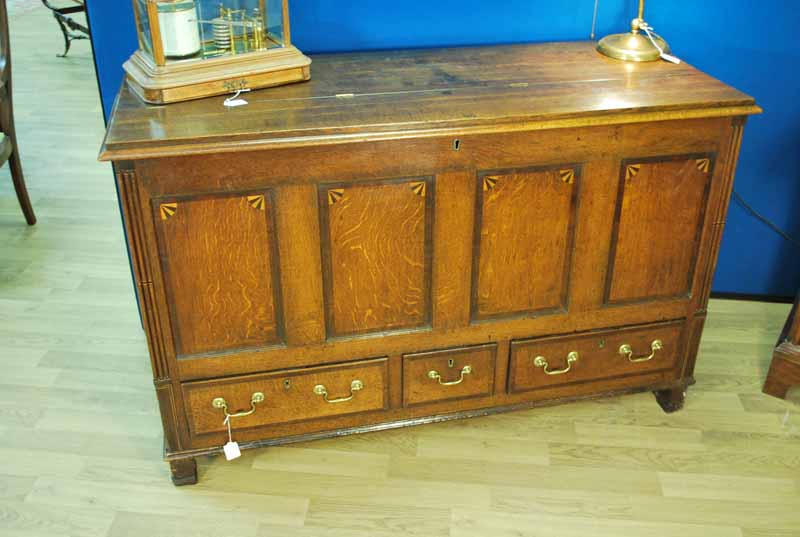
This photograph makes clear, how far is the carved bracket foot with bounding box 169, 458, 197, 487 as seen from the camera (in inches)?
79.2

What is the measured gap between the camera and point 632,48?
209 centimetres

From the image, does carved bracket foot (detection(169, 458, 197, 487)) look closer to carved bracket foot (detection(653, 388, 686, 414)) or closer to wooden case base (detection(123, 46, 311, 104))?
wooden case base (detection(123, 46, 311, 104))

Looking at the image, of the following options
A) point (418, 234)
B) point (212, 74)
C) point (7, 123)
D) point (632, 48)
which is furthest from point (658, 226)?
→ point (7, 123)

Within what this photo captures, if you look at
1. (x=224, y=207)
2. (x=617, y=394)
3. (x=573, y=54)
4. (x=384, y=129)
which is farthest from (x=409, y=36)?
(x=617, y=394)

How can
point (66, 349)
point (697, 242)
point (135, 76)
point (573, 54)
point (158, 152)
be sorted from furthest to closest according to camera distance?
point (66, 349) < point (573, 54) < point (697, 242) < point (135, 76) < point (158, 152)

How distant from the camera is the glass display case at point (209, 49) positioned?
70.3 inches

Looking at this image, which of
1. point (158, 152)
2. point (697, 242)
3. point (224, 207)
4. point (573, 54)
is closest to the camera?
point (158, 152)

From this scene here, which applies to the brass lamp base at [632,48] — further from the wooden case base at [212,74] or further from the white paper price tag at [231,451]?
the white paper price tag at [231,451]

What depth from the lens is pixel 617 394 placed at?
223cm

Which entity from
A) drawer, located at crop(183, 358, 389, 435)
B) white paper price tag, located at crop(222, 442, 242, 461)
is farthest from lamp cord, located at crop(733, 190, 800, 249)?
white paper price tag, located at crop(222, 442, 242, 461)

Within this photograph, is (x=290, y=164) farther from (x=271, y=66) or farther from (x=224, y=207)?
(x=271, y=66)

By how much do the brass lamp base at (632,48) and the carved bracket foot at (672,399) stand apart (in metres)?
0.91

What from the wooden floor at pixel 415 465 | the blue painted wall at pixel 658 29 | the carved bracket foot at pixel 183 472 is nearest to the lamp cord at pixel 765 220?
the blue painted wall at pixel 658 29

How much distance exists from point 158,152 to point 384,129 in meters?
0.46
